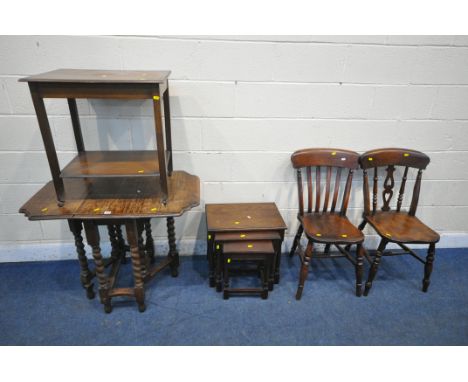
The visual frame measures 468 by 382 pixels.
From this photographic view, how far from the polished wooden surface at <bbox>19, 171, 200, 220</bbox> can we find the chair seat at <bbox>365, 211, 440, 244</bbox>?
4.13ft

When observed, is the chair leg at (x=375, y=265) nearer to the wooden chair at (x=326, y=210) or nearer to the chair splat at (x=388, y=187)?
the wooden chair at (x=326, y=210)

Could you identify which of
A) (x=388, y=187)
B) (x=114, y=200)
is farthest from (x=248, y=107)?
(x=388, y=187)

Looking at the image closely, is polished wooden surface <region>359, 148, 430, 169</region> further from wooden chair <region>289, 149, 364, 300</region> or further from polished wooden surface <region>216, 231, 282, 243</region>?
polished wooden surface <region>216, 231, 282, 243</region>

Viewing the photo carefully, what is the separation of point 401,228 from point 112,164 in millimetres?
1917

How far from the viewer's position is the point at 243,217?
83.1 inches

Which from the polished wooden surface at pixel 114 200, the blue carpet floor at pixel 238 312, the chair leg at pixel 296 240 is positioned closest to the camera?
the polished wooden surface at pixel 114 200

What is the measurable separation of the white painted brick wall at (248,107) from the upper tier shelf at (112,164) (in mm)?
162

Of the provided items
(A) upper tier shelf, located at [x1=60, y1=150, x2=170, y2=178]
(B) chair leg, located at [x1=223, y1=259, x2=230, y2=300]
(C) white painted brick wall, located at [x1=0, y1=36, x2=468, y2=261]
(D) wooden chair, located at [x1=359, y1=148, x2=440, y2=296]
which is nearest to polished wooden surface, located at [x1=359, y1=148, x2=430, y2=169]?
(D) wooden chair, located at [x1=359, y1=148, x2=440, y2=296]

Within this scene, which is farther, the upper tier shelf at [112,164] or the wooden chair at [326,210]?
the wooden chair at [326,210]

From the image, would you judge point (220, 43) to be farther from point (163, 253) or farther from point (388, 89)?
point (163, 253)

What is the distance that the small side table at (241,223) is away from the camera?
78.4 inches

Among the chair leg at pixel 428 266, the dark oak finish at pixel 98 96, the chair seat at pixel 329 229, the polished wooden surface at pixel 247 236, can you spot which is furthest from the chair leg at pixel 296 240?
the dark oak finish at pixel 98 96

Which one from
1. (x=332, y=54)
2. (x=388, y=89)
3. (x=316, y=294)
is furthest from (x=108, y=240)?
(x=388, y=89)

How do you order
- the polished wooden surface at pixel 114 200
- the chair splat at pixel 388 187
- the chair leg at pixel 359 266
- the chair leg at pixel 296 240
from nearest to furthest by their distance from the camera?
the polished wooden surface at pixel 114 200 < the chair leg at pixel 359 266 < the chair splat at pixel 388 187 < the chair leg at pixel 296 240
